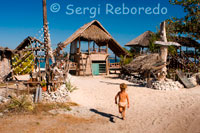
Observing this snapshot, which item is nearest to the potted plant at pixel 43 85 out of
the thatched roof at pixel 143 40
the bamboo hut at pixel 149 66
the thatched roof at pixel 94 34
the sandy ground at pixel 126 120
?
the sandy ground at pixel 126 120

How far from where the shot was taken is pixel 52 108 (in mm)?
7801

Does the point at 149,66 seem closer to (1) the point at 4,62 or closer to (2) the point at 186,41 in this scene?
(2) the point at 186,41

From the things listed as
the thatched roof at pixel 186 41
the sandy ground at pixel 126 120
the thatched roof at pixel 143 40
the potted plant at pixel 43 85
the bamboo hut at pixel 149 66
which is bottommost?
the sandy ground at pixel 126 120

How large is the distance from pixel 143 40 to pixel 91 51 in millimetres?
10312

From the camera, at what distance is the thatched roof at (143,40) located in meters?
27.3

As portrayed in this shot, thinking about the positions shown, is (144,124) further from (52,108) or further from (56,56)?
(56,56)

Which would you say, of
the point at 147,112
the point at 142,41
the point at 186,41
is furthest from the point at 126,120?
the point at 142,41

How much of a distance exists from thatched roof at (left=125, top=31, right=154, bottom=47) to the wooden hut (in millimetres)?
5533

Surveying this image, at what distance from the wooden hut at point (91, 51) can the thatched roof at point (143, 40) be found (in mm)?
5533

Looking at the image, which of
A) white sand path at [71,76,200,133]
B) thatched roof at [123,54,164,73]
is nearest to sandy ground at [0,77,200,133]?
white sand path at [71,76,200,133]

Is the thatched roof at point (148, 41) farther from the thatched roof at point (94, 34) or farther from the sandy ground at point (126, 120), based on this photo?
the sandy ground at point (126, 120)

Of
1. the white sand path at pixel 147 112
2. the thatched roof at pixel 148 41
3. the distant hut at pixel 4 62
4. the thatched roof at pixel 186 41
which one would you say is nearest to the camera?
the white sand path at pixel 147 112

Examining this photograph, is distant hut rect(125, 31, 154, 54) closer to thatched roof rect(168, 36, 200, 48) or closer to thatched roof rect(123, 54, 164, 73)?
thatched roof rect(168, 36, 200, 48)

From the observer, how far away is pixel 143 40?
27719 millimetres
